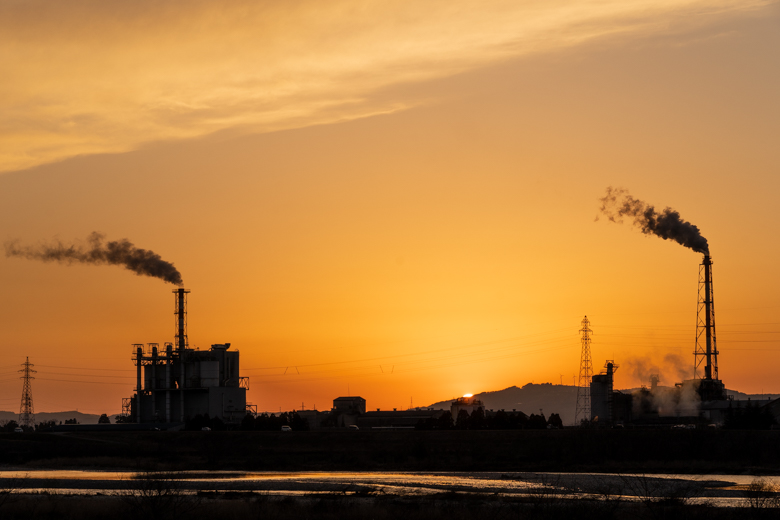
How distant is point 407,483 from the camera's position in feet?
227

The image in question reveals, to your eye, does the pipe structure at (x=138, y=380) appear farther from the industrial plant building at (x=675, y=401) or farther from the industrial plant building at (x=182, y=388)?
the industrial plant building at (x=675, y=401)

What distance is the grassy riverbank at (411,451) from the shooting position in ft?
291

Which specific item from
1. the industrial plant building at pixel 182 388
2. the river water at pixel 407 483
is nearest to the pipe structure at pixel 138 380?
the industrial plant building at pixel 182 388

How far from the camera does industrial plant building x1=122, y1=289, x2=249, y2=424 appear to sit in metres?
142

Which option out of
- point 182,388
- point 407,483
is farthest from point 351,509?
point 182,388

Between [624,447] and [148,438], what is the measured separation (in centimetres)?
6088

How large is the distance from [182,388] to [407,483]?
→ 263 ft

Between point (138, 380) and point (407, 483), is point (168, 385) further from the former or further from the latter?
point (407, 483)

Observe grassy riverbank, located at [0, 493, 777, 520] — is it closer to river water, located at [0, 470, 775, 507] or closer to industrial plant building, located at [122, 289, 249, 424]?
river water, located at [0, 470, 775, 507]

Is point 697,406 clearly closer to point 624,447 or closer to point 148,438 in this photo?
point 624,447

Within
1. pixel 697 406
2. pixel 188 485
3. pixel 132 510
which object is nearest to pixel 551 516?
pixel 132 510

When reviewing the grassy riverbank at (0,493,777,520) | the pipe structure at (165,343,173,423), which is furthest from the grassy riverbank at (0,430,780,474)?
the grassy riverbank at (0,493,777,520)

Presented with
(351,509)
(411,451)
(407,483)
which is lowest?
(411,451)

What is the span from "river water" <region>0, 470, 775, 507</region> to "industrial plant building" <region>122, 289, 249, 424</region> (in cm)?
5630
